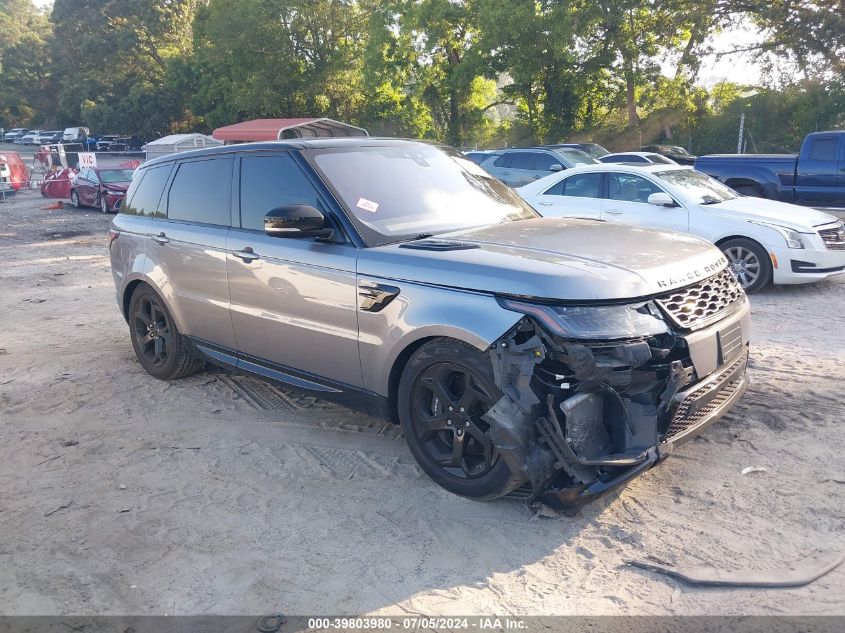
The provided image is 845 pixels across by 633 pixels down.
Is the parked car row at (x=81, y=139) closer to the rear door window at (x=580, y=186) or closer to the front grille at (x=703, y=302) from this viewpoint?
the rear door window at (x=580, y=186)

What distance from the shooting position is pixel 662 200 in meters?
8.48

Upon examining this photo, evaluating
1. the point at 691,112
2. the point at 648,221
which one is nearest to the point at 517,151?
the point at 648,221

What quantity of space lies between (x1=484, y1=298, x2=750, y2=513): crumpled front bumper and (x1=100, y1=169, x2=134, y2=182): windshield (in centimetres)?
1970

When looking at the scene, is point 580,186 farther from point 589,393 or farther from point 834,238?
point 589,393

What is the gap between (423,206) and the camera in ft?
14.4

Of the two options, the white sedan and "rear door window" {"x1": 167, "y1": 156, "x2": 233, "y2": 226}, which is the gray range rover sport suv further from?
the white sedan

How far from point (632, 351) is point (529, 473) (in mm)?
748

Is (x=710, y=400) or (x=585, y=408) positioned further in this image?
(x=710, y=400)

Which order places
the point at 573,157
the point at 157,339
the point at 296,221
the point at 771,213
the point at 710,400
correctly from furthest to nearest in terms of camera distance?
1. the point at 573,157
2. the point at 771,213
3. the point at 157,339
4. the point at 296,221
5. the point at 710,400

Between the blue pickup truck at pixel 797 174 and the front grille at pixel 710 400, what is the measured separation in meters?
9.93

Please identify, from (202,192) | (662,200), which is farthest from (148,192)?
(662,200)

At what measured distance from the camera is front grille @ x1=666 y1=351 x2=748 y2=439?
130 inches

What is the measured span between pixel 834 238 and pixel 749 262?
0.99 m

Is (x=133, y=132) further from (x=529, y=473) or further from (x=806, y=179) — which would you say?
(x=529, y=473)
